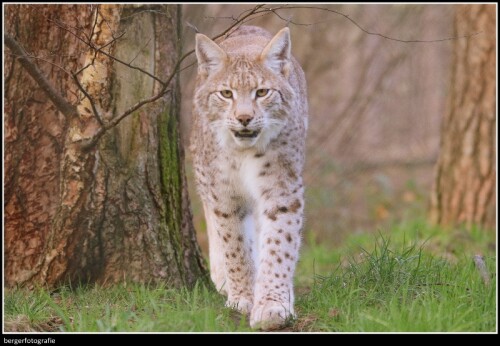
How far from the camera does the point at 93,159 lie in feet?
17.2

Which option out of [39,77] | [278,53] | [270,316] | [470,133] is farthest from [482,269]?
[470,133]

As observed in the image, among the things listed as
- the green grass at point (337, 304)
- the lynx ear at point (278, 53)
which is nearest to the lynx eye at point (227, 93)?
the lynx ear at point (278, 53)

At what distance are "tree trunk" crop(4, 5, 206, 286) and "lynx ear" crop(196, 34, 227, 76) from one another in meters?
0.47

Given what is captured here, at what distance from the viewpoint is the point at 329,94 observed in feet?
43.8

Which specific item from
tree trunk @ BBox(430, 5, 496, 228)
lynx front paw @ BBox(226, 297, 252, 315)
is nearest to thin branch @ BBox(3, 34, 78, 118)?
lynx front paw @ BBox(226, 297, 252, 315)

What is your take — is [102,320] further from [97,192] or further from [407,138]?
[407,138]

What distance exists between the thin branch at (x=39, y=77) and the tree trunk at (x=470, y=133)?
5169 mm

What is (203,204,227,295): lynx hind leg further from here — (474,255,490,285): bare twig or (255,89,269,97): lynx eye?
(474,255,490,285): bare twig

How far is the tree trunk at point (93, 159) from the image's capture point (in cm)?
527

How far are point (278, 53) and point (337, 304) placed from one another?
1654 mm

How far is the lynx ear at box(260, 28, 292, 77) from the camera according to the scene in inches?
197

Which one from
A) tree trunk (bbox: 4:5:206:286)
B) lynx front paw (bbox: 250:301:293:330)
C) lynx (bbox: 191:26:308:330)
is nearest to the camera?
lynx front paw (bbox: 250:301:293:330)

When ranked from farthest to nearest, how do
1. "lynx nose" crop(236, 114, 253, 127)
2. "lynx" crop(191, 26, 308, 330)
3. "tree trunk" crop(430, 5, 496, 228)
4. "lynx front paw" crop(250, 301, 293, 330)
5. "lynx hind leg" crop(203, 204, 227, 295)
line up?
"tree trunk" crop(430, 5, 496, 228), "lynx hind leg" crop(203, 204, 227, 295), "lynx" crop(191, 26, 308, 330), "lynx nose" crop(236, 114, 253, 127), "lynx front paw" crop(250, 301, 293, 330)

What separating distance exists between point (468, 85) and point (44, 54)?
5239 mm
